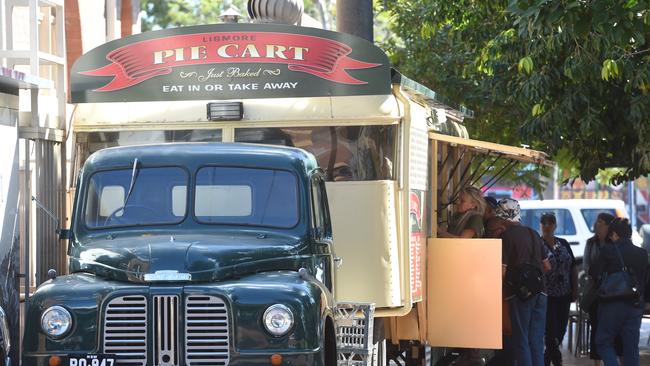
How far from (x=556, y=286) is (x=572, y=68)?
3286mm

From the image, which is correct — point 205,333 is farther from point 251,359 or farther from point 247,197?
point 247,197

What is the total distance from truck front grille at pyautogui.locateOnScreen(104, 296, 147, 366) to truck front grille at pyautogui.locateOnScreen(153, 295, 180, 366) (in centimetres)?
7

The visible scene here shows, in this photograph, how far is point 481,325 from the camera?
12055 millimetres

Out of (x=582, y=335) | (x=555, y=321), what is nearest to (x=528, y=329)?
(x=555, y=321)

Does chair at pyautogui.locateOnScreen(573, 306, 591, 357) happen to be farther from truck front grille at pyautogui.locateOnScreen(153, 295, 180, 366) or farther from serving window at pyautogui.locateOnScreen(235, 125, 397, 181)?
truck front grille at pyautogui.locateOnScreen(153, 295, 180, 366)

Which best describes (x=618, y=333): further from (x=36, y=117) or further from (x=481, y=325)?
(x=36, y=117)

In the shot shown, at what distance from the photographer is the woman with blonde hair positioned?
516 inches

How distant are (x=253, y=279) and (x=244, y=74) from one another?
314 cm

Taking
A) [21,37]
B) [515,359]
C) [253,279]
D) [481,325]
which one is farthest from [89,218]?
[21,37]

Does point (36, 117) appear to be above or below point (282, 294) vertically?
above

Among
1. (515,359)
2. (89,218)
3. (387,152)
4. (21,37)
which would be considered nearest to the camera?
(89,218)

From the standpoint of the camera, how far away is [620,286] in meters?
13.2

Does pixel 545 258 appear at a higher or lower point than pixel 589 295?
higher

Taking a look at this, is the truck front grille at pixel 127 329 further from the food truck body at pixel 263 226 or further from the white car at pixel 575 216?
the white car at pixel 575 216
